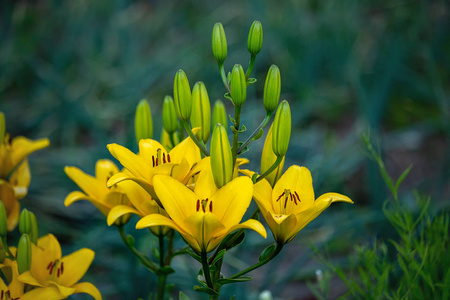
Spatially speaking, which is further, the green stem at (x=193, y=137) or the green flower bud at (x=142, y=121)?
the green flower bud at (x=142, y=121)

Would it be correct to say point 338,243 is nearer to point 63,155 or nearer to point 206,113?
point 63,155

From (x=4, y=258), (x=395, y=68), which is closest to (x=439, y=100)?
(x=395, y=68)

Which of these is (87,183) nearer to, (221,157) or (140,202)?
(140,202)

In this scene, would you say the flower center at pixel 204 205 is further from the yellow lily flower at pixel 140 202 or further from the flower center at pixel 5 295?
the flower center at pixel 5 295

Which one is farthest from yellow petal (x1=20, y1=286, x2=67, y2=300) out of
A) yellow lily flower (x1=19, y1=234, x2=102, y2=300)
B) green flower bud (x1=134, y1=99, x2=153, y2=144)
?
green flower bud (x1=134, y1=99, x2=153, y2=144)

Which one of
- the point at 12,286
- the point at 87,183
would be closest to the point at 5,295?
the point at 12,286

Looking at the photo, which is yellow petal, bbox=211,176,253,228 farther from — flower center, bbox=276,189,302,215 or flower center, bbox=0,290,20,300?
flower center, bbox=0,290,20,300

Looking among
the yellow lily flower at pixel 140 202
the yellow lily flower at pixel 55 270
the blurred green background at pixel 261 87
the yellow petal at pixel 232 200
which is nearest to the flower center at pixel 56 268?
the yellow lily flower at pixel 55 270
